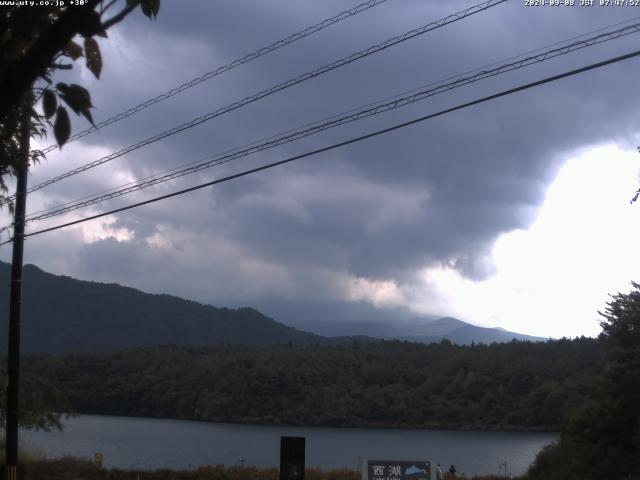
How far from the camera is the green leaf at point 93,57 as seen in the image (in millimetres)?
4121

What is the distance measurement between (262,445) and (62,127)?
238ft

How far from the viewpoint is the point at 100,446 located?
5844cm

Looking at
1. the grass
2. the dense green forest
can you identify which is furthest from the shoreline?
the grass

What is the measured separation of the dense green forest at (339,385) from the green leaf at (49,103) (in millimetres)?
87624

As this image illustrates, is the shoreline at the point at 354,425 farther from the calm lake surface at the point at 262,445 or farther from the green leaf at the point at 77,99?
the green leaf at the point at 77,99

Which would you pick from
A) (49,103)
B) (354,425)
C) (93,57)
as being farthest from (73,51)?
(354,425)

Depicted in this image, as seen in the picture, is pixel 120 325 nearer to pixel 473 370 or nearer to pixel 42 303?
pixel 42 303

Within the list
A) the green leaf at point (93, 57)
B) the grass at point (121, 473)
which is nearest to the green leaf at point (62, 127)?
the green leaf at point (93, 57)

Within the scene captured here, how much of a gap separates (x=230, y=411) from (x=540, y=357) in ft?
137

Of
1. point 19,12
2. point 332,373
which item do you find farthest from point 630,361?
point 332,373

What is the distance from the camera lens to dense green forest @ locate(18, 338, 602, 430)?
9231 centimetres

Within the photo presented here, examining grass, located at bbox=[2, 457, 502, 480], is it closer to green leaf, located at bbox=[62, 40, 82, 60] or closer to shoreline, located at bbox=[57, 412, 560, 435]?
green leaf, located at bbox=[62, 40, 82, 60]

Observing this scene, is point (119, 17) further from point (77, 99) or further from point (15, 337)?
point (15, 337)

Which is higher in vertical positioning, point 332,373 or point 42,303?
point 42,303
